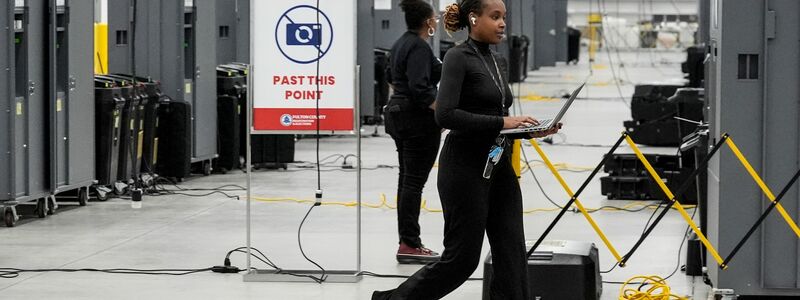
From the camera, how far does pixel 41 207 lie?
1259cm

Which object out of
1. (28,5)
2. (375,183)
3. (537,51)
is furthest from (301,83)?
(537,51)

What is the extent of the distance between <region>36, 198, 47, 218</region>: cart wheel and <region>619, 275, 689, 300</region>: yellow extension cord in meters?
5.82

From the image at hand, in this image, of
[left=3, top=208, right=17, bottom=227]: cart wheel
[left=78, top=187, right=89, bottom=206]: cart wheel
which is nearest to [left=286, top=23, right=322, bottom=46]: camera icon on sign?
[left=3, top=208, right=17, bottom=227]: cart wheel

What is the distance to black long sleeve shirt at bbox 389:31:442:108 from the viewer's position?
952cm

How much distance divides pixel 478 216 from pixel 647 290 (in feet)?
7.75

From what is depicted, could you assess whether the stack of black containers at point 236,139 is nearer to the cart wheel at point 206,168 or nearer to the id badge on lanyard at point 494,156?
the cart wheel at point 206,168

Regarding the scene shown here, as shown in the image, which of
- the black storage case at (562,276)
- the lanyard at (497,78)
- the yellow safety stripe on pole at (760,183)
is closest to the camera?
the lanyard at (497,78)

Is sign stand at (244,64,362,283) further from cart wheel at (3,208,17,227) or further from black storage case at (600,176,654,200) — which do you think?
black storage case at (600,176,654,200)

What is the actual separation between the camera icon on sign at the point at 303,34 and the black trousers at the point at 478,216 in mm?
2490

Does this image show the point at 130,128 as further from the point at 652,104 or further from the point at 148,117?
the point at 652,104

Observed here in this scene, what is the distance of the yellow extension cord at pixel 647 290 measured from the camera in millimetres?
8438

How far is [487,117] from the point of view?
6.61 m

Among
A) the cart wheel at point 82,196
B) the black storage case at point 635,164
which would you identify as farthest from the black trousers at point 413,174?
the cart wheel at point 82,196

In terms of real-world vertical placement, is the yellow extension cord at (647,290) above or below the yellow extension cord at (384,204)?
above
